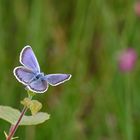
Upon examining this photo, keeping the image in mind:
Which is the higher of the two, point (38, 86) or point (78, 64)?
point (38, 86)

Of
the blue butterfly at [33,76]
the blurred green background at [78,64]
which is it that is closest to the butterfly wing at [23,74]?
the blue butterfly at [33,76]

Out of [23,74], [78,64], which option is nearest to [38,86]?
[23,74]

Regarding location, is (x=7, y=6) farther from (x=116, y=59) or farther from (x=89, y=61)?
(x=116, y=59)

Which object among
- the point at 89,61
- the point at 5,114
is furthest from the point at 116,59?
the point at 5,114

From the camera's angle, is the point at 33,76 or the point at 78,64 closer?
the point at 33,76

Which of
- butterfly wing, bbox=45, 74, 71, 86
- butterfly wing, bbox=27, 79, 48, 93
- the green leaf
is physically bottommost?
the green leaf

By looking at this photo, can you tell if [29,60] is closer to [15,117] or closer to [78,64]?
[15,117]

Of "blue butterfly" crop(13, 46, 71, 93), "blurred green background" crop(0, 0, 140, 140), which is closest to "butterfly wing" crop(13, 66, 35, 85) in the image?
"blue butterfly" crop(13, 46, 71, 93)

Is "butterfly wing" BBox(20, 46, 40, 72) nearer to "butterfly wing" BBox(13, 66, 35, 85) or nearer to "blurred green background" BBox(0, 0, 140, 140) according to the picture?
"butterfly wing" BBox(13, 66, 35, 85)
